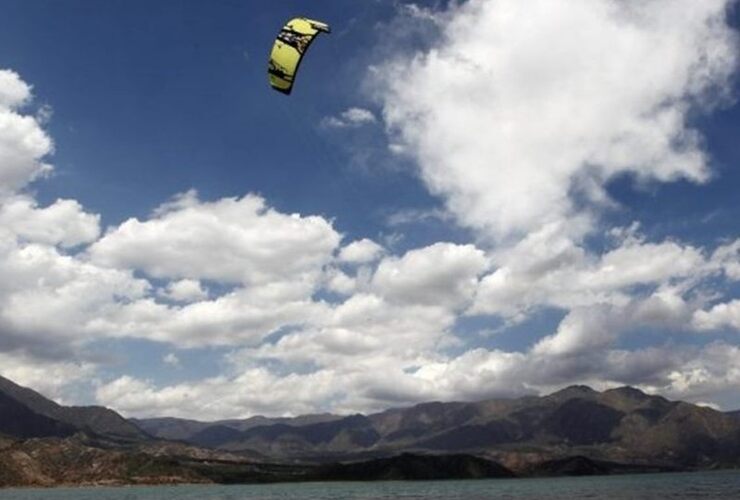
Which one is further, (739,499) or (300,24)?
(739,499)

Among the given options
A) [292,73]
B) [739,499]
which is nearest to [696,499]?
[739,499]

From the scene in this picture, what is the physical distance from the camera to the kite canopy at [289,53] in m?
50.5

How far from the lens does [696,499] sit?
200 m

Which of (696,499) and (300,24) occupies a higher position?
(300,24)

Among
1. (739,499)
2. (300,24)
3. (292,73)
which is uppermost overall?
(300,24)

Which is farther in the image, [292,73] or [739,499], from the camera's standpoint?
[739,499]

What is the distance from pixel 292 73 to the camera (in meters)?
50.7

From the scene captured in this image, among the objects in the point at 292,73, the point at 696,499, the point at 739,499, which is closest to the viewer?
the point at 292,73

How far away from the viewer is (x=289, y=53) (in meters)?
51.3

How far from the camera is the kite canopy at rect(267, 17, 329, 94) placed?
5047cm

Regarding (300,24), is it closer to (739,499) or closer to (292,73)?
(292,73)

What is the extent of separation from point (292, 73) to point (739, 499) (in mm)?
179706

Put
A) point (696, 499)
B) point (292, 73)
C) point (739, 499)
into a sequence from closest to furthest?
point (292, 73)
point (739, 499)
point (696, 499)

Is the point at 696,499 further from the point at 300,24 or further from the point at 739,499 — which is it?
the point at 300,24
